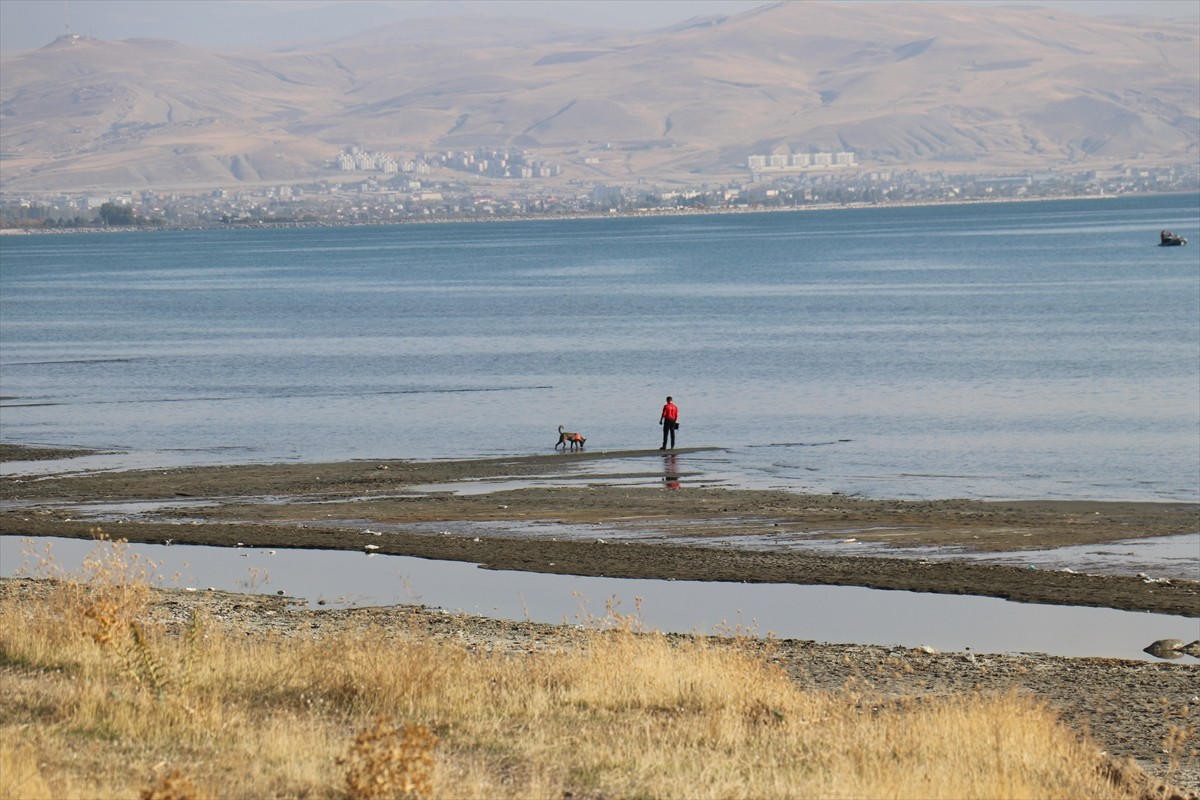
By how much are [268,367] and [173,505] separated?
1269 inches

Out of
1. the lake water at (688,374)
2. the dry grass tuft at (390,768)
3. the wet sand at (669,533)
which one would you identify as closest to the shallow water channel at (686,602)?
the wet sand at (669,533)

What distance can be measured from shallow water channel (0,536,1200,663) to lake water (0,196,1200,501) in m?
9.77

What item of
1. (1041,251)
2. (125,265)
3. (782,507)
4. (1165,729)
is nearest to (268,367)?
(782,507)

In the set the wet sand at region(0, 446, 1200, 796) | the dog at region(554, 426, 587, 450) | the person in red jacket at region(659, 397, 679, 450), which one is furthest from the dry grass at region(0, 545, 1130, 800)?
the dog at region(554, 426, 587, 450)

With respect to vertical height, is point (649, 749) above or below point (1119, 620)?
above

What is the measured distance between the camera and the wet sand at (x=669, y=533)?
623 inches

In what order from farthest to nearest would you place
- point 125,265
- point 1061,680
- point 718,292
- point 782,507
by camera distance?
point 125,265, point 718,292, point 782,507, point 1061,680

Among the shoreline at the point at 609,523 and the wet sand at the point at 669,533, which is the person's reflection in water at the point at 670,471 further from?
the shoreline at the point at 609,523

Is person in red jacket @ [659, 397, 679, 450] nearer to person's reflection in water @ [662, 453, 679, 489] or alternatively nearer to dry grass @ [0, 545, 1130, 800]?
person's reflection in water @ [662, 453, 679, 489]

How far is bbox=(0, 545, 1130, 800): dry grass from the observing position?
10.4m

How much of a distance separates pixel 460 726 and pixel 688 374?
144 ft

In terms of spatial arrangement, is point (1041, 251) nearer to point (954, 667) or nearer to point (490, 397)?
point (490, 397)

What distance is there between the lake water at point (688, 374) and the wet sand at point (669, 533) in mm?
2509

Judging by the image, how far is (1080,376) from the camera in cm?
5256
